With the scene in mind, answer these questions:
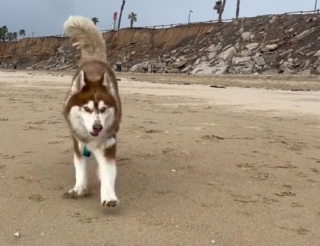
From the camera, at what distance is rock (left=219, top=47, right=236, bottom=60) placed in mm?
46900

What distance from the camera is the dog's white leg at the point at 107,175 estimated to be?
169 inches

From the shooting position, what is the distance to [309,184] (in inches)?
216

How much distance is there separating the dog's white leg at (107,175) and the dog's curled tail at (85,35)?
228cm

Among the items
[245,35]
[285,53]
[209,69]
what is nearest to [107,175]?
[209,69]

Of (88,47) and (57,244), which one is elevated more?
(88,47)

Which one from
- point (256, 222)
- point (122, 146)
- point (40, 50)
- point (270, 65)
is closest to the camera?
point (256, 222)

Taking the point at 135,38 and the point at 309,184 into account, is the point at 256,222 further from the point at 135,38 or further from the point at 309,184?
the point at 135,38

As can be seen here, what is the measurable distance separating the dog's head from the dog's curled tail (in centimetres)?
200

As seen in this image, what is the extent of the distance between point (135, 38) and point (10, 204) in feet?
219

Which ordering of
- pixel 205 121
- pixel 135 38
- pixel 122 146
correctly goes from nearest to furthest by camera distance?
pixel 122 146 → pixel 205 121 → pixel 135 38

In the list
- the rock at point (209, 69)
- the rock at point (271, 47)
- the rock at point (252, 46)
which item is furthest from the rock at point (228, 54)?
the rock at point (271, 47)

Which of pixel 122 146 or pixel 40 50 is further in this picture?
pixel 40 50

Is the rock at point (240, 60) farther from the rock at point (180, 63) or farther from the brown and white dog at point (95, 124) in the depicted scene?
the brown and white dog at point (95, 124)

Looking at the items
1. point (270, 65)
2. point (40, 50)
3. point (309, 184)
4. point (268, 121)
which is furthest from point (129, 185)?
point (40, 50)
